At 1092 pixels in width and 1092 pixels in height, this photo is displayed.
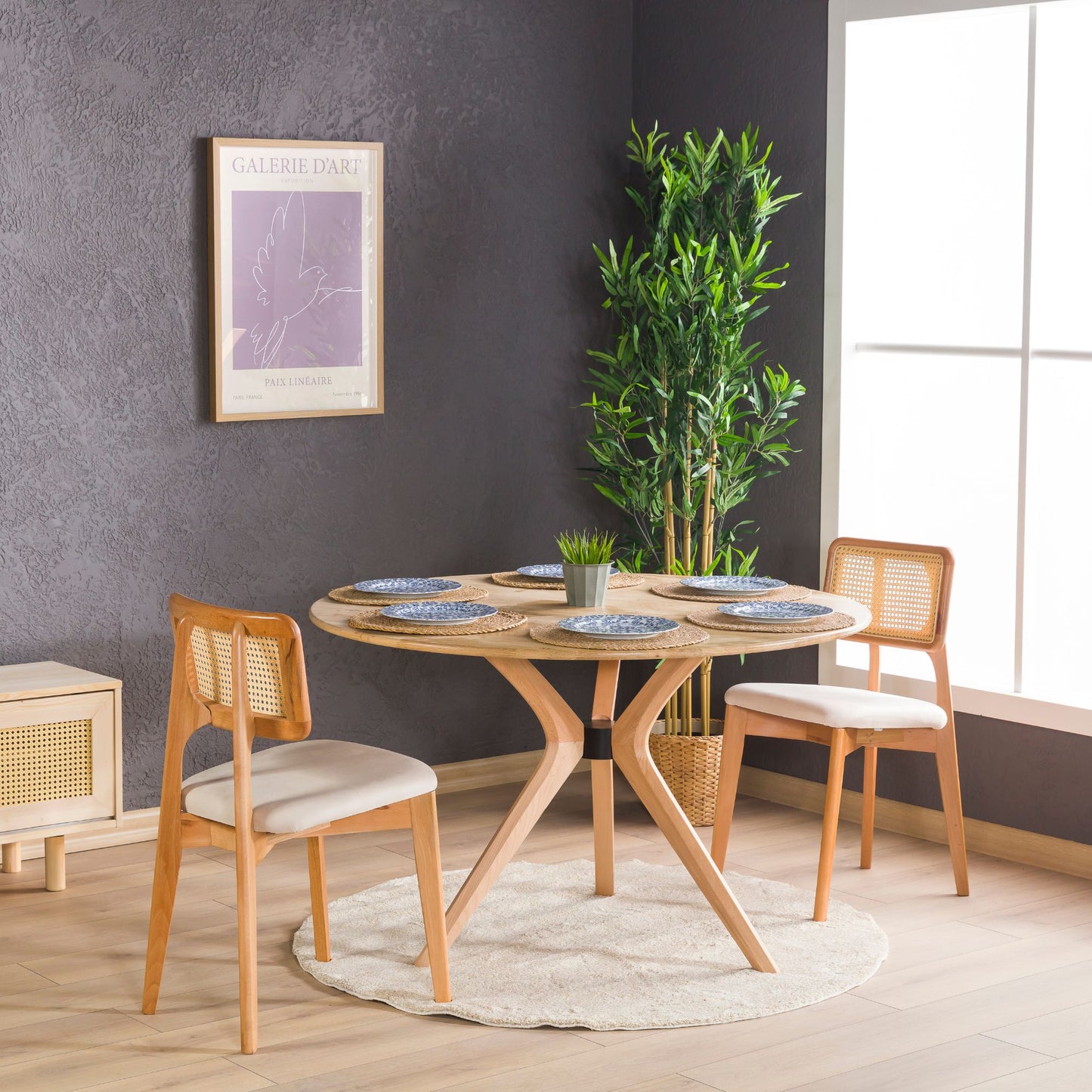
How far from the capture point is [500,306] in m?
5.20

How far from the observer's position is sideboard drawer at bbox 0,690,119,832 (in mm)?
4004

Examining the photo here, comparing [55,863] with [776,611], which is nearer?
[776,611]

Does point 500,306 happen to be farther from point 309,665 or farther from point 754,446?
point 309,665

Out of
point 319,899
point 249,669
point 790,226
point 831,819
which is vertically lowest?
point 319,899

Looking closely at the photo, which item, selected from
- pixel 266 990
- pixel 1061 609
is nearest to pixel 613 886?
pixel 266 990

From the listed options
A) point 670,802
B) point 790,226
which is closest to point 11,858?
point 670,802

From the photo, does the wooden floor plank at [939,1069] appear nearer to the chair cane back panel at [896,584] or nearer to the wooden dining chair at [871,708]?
the wooden dining chair at [871,708]

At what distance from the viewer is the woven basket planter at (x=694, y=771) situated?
4.89 meters

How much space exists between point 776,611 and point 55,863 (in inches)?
76.7

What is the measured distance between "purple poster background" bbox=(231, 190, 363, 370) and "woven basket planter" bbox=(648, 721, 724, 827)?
1.49m

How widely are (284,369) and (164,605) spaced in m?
0.76

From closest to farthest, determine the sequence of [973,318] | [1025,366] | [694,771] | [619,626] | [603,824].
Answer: [619,626] → [603,824] → [1025,366] → [973,318] → [694,771]

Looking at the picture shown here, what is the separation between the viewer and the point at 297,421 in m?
4.82

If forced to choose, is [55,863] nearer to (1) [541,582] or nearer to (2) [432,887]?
(2) [432,887]
